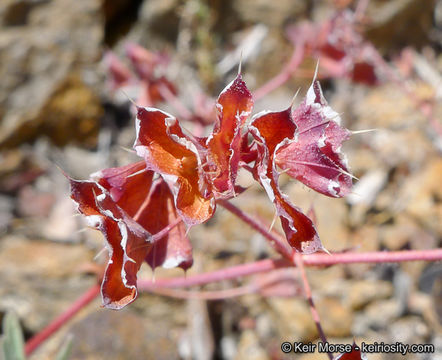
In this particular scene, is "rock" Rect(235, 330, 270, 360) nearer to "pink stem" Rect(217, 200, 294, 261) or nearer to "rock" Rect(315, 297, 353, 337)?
"rock" Rect(315, 297, 353, 337)

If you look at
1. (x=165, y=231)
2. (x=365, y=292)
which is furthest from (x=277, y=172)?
(x=365, y=292)

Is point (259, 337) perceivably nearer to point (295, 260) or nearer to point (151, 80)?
point (295, 260)

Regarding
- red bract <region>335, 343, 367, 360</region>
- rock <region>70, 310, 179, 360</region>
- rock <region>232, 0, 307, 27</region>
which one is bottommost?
red bract <region>335, 343, 367, 360</region>

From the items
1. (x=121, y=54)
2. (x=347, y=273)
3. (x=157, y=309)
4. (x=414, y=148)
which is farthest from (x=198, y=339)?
(x=121, y=54)

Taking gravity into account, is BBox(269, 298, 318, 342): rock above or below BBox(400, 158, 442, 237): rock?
below

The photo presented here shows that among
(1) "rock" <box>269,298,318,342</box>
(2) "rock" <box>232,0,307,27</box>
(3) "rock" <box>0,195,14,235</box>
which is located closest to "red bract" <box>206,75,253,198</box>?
(1) "rock" <box>269,298,318,342</box>

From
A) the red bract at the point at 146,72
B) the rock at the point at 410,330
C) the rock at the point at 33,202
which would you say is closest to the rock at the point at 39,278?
the rock at the point at 33,202

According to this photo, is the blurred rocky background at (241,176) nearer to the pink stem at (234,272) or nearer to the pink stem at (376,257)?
the pink stem at (234,272)

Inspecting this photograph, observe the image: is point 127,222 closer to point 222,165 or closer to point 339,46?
point 222,165
